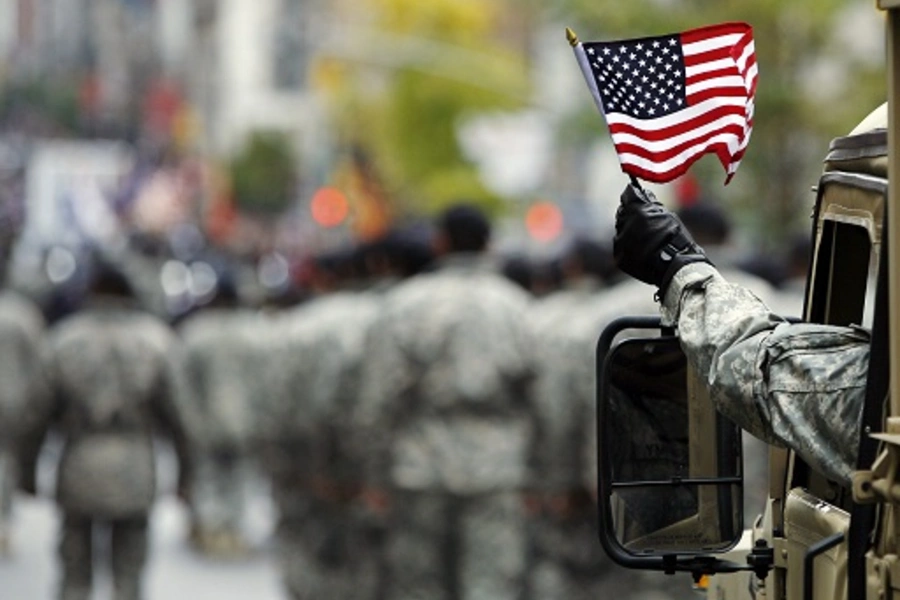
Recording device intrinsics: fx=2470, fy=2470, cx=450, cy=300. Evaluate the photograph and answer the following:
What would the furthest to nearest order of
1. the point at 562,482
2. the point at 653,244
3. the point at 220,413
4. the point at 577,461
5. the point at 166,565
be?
1. the point at 220,413
2. the point at 166,565
3. the point at 562,482
4. the point at 577,461
5. the point at 653,244

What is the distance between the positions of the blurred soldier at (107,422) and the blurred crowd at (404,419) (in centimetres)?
1

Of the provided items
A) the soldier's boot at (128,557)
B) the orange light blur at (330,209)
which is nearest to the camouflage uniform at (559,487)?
the soldier's boot at (128,557)

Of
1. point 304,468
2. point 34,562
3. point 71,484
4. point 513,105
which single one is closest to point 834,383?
point 71,484

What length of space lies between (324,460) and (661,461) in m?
8.51

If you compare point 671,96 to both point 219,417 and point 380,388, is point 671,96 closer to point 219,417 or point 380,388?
point 380,388

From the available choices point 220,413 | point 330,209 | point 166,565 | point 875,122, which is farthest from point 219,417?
point 330,209

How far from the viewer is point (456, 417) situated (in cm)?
1126

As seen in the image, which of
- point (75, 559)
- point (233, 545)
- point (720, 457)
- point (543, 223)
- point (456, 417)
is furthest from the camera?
point (543, 223)

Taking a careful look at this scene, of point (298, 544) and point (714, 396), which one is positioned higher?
point (714, 396)

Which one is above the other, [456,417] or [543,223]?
[456,417]

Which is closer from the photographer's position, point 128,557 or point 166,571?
point 128,557

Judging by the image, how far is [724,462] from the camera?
4598mm

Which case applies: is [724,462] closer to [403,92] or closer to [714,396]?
[714,396]

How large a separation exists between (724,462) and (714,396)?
1.17ft
